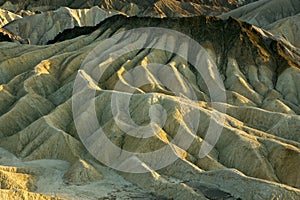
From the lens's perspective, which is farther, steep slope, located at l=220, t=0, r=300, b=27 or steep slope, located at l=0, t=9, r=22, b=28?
steep slope, located at l=0, t=9, r=22, b=28

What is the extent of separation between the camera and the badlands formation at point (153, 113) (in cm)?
3412

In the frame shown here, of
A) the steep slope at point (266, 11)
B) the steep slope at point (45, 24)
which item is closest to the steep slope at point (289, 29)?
the steep slope at point (266, 11)

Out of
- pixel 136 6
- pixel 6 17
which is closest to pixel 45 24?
pixel 6 17

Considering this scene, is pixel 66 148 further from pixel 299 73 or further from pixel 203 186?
pixel 299 73

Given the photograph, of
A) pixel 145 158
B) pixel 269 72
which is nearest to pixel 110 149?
pixel 145 158

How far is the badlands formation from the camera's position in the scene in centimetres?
3412

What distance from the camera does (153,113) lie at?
4325cm

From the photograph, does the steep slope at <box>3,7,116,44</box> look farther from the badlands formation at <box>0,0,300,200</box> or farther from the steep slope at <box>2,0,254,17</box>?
the badlands formation at <box>0,0,300,200</box>

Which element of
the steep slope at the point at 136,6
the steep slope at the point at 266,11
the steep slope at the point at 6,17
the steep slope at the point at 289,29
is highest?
the steep slope at the point at 289,29

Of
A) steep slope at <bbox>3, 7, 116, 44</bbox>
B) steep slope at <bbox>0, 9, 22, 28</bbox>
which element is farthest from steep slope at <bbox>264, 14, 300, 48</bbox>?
steep slope at <bbox>0, 9, 22, 28</bbox>

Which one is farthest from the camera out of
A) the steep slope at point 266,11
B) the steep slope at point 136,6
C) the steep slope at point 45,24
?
the steep slope at point 136,6

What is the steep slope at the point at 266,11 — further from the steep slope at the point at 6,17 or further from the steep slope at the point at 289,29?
the steep slope at the point at 6,17

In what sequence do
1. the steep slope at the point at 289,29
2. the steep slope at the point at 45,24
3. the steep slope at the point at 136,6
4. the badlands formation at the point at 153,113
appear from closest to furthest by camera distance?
the badlands formation at the point at 153,113, the steep slope at the point at 289,29, the steep slope at the point at 45,24, the steep slope at the point at 136,6

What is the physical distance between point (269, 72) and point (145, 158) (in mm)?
34830
